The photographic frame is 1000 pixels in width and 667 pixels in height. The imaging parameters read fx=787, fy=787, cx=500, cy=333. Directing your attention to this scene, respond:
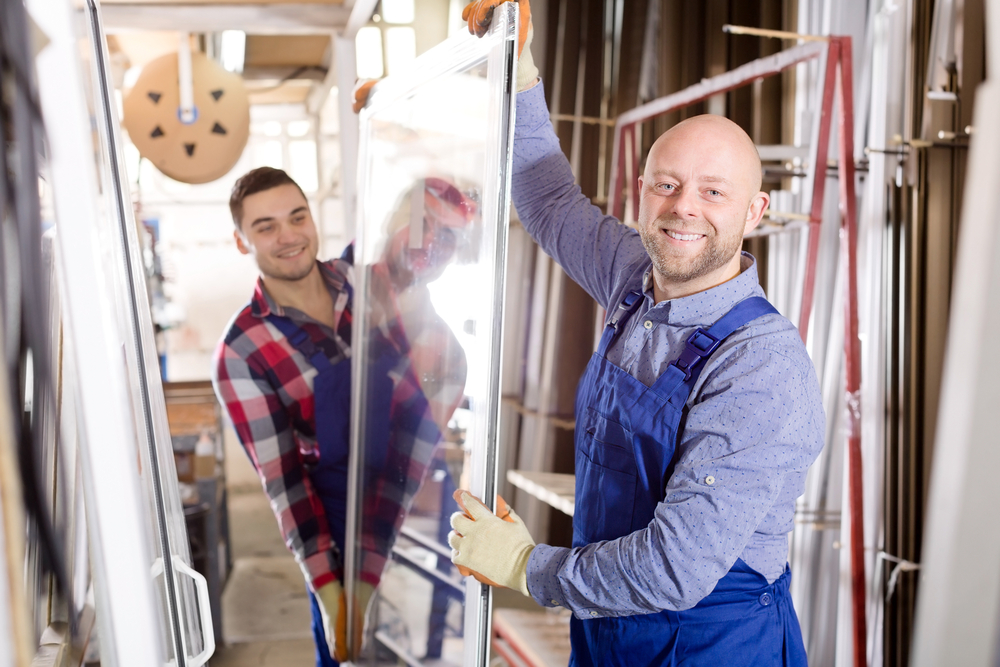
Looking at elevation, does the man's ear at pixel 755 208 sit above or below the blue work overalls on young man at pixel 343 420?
above

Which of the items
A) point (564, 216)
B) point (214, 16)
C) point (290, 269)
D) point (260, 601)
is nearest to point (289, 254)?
point (290, 269)

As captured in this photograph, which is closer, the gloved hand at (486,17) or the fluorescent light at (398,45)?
the gloved hand at (486,17)

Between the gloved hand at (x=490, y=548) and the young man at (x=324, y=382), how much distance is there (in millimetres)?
526

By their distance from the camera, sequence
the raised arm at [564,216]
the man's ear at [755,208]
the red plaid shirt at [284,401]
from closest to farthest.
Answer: the man's ear at [755,208]
the raised arm at [564,216]
the red plaid shirt at [284,401]

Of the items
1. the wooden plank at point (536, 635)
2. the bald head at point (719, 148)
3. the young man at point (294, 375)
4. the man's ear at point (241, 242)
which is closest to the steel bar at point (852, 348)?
the bald head at point (719, 148)

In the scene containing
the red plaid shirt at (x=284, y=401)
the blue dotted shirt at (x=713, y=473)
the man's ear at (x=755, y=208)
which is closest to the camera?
the blue dotted shirt at (x=713, y=473)

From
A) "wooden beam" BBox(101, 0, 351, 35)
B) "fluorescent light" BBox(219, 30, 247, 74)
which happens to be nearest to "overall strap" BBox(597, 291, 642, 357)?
"wooden beam" BBox(101, 0, 351, 35)

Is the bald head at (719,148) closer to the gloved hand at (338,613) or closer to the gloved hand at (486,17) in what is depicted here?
the gloved hand at (486,17)

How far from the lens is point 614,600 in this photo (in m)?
1.22

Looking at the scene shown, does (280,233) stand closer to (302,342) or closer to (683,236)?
(302,342)

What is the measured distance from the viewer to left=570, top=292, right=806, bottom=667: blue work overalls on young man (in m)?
1.27

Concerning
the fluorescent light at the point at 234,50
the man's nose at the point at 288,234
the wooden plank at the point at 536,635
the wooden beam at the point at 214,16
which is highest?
the fluorescent light at the point at 234,50

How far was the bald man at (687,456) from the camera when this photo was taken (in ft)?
3.82

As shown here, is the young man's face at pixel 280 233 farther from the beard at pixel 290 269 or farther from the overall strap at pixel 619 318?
the overall strap at pixel 619 318
